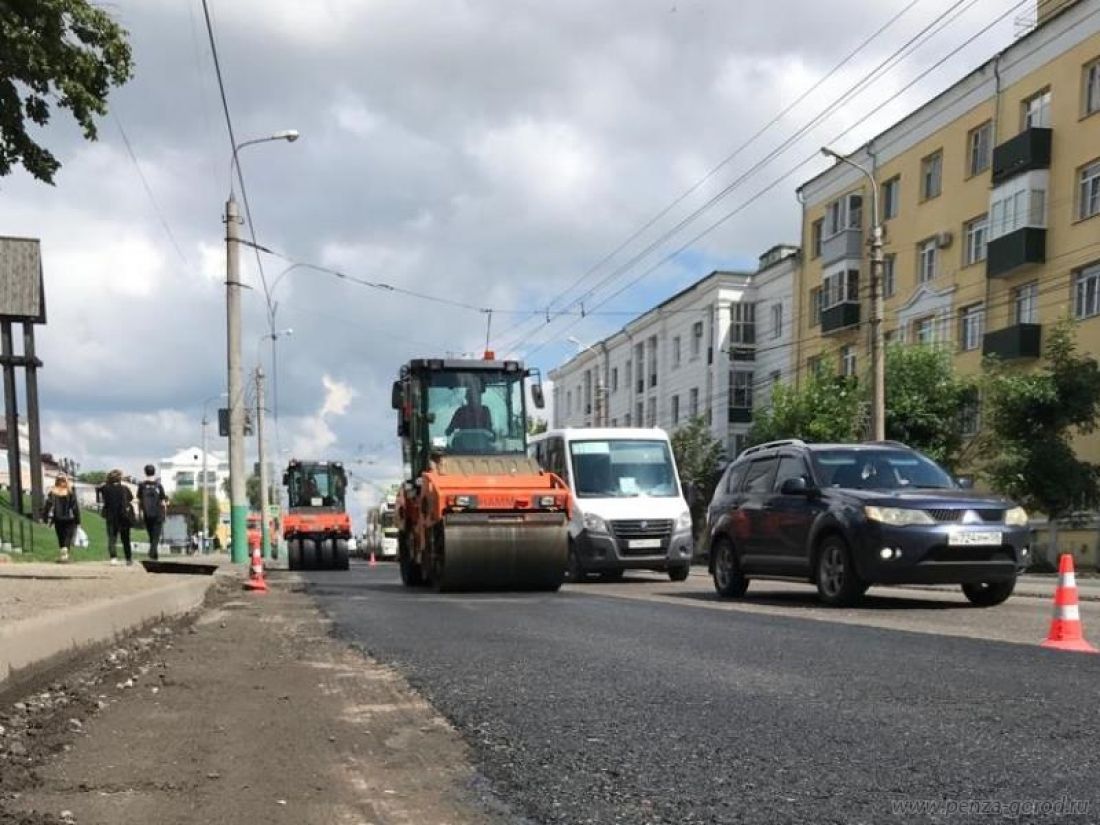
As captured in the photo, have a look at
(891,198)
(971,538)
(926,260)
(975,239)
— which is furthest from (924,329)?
(971,538)

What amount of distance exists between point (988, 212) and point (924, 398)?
24.1 feet

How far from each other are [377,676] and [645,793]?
2.92 metres

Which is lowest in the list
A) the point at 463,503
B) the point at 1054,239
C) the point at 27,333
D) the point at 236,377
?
the point at 463,503

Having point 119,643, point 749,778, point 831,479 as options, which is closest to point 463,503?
point 831,479

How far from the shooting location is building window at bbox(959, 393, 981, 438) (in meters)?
29.8

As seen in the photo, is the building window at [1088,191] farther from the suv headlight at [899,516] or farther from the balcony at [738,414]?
the suv headlight at [899,516]

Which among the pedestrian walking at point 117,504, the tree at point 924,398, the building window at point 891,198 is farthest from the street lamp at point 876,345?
the pedestrian walking at point 117,504

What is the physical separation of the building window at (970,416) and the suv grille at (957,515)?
2041cm

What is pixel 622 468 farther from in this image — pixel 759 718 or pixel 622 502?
pixel 759 718

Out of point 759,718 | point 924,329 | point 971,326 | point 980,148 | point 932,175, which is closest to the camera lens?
point 759,718

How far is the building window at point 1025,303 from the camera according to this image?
30516 mm

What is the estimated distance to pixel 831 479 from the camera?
11523mm

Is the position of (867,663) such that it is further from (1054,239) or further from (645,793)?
(1054,239)

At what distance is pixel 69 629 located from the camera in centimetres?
629
